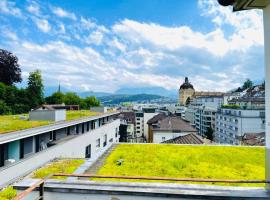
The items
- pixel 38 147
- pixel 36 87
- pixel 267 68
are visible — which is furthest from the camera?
pixel 36 87

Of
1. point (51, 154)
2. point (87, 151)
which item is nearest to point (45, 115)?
point (87, 151)

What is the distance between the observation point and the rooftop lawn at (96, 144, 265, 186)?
5867 mm

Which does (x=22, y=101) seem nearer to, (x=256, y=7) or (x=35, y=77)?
(x=35, y=77)

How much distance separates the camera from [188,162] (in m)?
Result: 6.81

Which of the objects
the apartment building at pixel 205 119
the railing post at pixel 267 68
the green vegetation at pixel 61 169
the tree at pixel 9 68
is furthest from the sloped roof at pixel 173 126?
the apartment building at pixel 205 119

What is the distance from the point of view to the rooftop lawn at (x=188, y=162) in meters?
5.87

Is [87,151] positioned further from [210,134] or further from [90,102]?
[210,134]

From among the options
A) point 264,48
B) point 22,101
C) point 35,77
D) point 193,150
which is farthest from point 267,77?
point 35,77

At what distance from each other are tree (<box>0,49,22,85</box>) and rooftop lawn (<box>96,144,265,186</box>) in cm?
3176

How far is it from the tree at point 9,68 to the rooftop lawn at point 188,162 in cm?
3176

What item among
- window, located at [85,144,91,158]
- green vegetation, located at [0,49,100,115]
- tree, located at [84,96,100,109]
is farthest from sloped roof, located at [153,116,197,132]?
tree, located at [84,96,100,109]

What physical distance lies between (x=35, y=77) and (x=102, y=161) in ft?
125

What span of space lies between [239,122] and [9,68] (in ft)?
125

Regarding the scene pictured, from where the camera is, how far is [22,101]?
35.5 m
